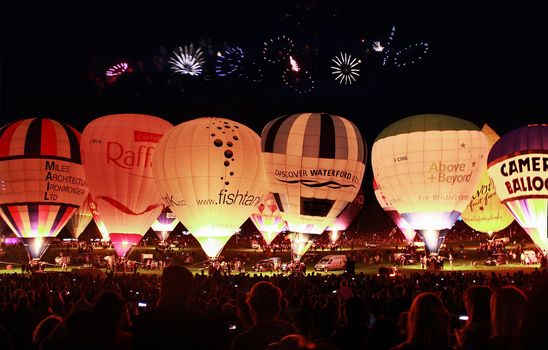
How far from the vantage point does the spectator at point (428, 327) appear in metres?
2.45

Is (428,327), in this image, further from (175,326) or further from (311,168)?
(311,168)

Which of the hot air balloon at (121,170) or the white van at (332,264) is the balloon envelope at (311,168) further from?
the hot air balloon at (121,170)

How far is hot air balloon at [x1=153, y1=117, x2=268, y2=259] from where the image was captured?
18.2m

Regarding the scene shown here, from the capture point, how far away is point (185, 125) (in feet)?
63.3

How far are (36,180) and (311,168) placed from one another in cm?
1023

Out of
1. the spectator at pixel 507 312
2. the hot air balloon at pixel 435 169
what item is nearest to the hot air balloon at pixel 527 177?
the hot air balloon at pixel 435 169

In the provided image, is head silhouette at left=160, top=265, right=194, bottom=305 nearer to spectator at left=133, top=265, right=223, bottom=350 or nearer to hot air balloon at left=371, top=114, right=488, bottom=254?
spectator at left=133, top=265, right=223, bottom=350

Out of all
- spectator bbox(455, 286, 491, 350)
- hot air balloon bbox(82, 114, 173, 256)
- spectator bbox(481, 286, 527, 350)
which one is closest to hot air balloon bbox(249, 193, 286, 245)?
hot air balloon bbox(82, 114, 173, 256)

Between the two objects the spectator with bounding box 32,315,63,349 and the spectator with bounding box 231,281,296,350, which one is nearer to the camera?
the spectator with bounding box 231,281,296,350

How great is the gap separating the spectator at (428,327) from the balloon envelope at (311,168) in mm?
16241

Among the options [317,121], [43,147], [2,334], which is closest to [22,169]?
[43,147]

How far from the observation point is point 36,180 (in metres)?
21.2

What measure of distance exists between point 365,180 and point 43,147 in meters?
43.0

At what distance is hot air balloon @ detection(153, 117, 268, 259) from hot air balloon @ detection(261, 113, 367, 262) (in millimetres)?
819
